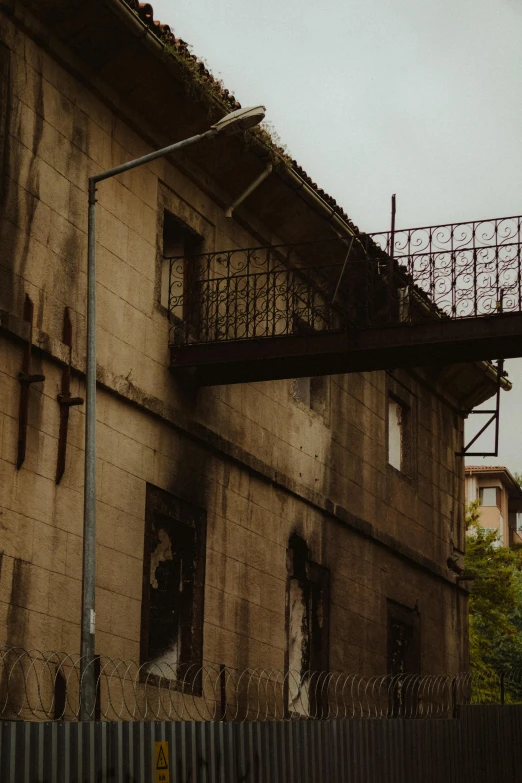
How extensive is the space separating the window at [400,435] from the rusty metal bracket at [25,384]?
36.4 ft

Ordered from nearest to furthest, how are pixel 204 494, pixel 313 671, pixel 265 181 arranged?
pixel 204 494, pixel 265 181, pixel 313 671

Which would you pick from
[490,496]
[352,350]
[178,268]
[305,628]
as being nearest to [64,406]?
[352,350]

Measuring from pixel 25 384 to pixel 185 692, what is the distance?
4.61m

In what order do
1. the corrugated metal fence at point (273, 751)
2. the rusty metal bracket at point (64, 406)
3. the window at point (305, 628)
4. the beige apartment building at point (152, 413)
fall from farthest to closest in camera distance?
the window at point (305, 628)
the rusty metal bracket at point (64, 406)
the beige apartment building at point (152, 413)
the corrugated metal fence at point (273, 751)

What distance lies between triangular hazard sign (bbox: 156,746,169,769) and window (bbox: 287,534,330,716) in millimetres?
8182

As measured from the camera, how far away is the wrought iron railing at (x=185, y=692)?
12969mm

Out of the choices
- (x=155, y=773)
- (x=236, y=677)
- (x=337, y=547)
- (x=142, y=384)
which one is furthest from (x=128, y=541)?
(x=337, y=547)

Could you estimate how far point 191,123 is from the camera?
16.6 m

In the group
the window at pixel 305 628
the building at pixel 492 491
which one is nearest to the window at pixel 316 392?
the window at pixel 305 628

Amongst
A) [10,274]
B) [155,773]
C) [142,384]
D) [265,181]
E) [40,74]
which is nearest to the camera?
[155,773]

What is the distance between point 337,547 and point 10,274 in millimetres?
8627

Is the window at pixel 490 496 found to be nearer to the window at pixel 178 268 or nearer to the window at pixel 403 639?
the window at pixel 403 639

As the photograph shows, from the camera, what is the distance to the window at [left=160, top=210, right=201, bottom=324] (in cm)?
1664

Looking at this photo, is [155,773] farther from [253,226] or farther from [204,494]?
[253,226]
